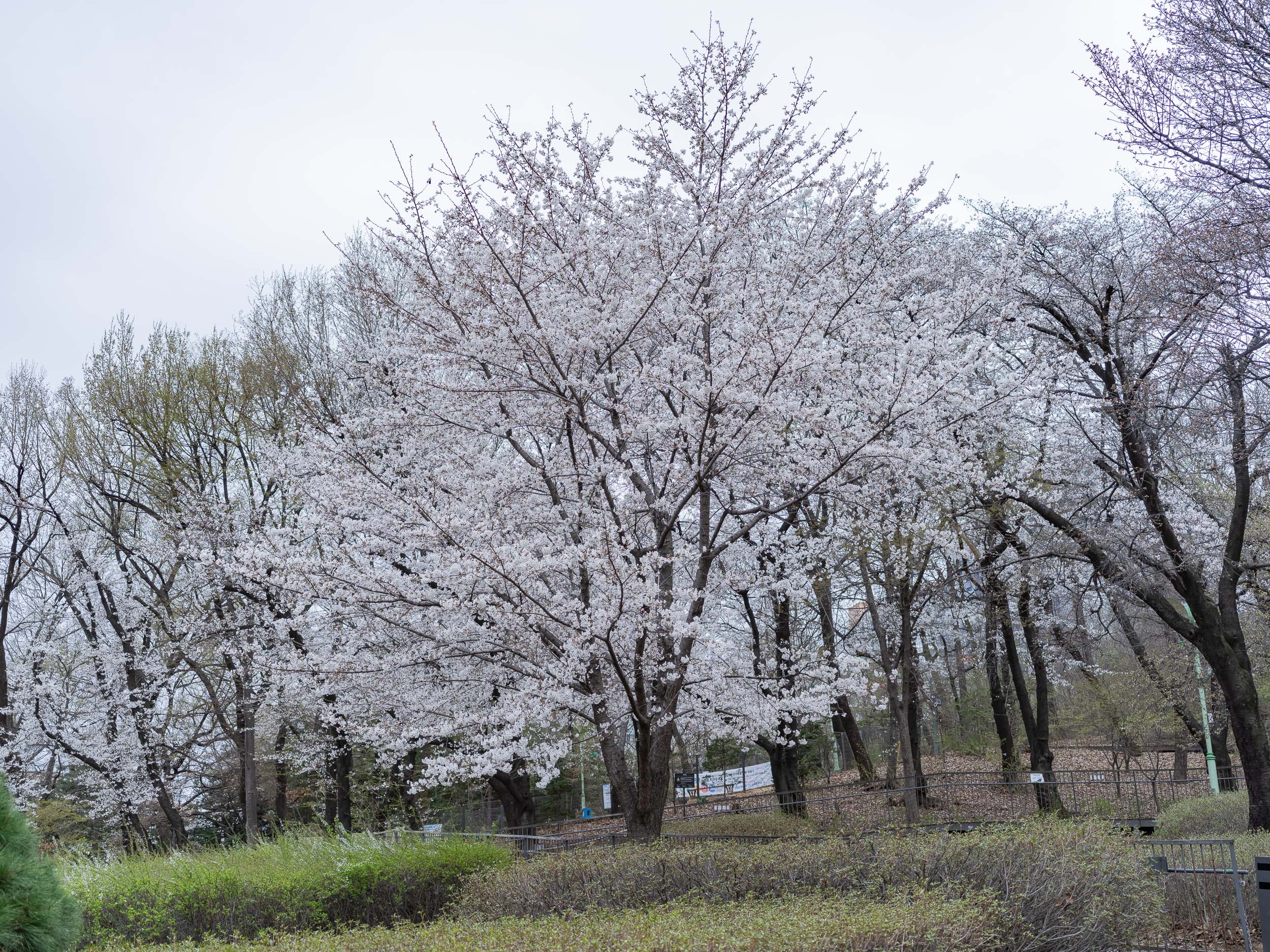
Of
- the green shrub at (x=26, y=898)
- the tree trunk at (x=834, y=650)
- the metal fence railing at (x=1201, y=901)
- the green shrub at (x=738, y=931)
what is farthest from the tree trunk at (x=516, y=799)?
the green shrub at (x=26, y=898)

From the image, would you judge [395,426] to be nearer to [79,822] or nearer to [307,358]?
[307,358]

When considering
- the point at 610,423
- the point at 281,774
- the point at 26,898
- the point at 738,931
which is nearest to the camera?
the point at 738,931

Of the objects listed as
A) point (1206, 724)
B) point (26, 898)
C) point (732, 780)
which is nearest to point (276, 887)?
point (26, 898)

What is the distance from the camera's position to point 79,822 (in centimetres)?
2031

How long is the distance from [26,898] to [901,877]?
4.86 meters

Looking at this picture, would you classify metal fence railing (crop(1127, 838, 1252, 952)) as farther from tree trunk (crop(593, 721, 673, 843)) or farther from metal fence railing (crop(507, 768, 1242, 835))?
metal fence railing (crop(507, 768, 1242, 835))

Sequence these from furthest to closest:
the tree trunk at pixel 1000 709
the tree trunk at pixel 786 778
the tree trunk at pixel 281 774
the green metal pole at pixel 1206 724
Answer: the tree trunk at pixel 1000 709
the tree trunk at pixel 281 774
the tree trunk at pixel 786 778
the green metal pole at pixel 1206 724

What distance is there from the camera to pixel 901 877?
572 centimetres

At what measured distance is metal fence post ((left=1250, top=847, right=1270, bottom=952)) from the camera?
15.1ft

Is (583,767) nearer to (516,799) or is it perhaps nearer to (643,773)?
(516,799)

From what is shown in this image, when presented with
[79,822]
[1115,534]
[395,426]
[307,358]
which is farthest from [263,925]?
[79,822]

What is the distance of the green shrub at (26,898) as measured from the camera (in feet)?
15.4

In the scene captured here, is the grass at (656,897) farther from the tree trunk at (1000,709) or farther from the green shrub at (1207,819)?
the tree trunk at (1000,709)

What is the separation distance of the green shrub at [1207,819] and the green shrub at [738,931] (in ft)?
25.3
